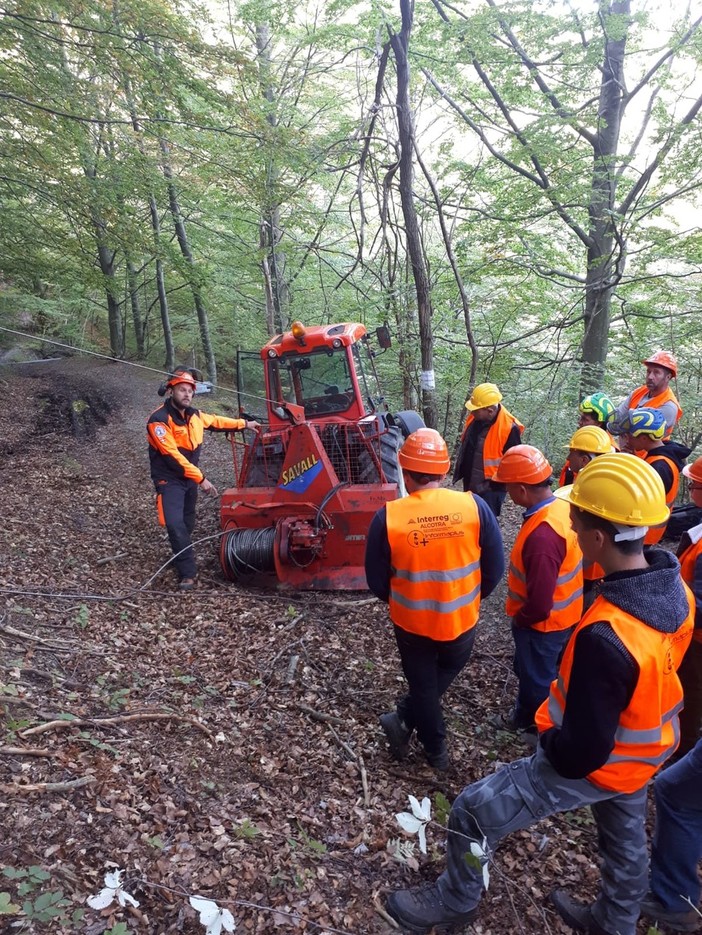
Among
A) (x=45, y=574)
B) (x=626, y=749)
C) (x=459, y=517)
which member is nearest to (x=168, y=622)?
(x=45, y=574)

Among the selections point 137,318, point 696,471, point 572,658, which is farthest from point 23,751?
point 137,318

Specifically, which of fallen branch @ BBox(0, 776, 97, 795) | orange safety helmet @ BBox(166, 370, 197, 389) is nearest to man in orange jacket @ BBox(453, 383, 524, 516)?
orange safety helmet @ BBox(166, 370, 197, 389)

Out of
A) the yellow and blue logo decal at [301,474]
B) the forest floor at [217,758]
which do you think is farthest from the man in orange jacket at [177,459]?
the yellow and blue logo decal at [301,474]

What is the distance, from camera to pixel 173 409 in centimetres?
A: 513

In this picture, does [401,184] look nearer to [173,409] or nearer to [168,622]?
[173,409]

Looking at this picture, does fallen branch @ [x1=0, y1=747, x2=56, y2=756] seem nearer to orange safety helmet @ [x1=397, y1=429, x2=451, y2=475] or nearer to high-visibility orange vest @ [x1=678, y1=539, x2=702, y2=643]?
orange safety helmet @ [x1=397, y1=429, x2=451, y2=475]

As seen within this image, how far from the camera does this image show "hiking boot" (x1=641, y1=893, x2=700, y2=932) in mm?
2121

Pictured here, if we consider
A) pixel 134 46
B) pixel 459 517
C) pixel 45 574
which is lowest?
pixel 45 574

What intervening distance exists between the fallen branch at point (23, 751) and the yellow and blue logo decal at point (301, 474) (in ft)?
9.65

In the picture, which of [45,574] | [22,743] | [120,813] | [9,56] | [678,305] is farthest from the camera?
[678,305]

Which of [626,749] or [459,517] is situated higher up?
[459,517]

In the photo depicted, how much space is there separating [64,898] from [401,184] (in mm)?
6701

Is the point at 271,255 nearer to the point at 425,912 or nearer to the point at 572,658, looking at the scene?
the point at 572,658

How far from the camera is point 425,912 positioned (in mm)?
2064
